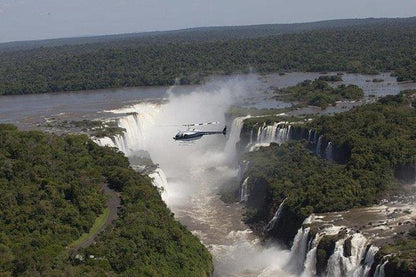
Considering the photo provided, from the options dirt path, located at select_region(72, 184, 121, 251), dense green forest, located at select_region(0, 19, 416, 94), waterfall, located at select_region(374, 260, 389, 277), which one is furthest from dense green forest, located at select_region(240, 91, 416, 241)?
dense green forest, located at select_region(0, 19, 416, 94)

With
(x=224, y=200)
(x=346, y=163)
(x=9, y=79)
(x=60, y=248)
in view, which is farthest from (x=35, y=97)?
(x=60, y=248)

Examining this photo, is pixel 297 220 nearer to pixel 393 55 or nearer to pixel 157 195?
pixel 157 195

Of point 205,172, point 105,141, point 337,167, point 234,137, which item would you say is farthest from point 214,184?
point 337,167

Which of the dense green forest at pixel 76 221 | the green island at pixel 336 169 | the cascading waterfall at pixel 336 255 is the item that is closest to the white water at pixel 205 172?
the cascading waterfall at pixel 336 255

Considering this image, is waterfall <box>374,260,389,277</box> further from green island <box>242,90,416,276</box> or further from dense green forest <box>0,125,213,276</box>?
dense green forest <box>0,125,213,276</box>

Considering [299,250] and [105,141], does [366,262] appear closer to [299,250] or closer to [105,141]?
[299,250]

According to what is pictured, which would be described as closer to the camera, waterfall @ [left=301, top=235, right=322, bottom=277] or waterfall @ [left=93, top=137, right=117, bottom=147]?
waterfall @ [left=301, top=235, right=322, bottom=277]
